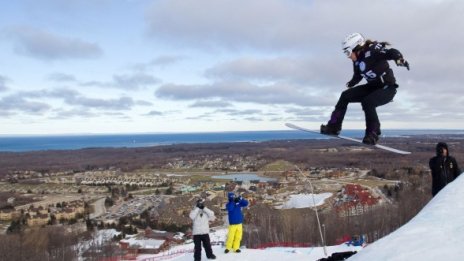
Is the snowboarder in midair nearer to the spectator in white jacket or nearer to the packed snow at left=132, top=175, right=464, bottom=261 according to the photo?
the packed snow at left=132, top=175, right=464, bottom=261

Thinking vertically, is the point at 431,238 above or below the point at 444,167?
below

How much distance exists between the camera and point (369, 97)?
19.2 ft

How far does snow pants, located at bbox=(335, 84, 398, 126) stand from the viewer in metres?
5.80

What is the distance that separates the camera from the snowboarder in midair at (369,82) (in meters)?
5.43

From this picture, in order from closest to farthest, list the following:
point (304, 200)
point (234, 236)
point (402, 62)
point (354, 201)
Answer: point (402, 62) → point (234, 236) → point (354, 201) → point (304, 200)

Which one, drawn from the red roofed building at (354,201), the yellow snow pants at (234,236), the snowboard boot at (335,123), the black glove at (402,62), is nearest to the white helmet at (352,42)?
the black glove at (402,62)

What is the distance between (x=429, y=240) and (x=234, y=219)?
6.36 metres

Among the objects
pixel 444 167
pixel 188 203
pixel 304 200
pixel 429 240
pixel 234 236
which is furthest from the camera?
pixel 188 203

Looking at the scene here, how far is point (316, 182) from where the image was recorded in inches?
3334

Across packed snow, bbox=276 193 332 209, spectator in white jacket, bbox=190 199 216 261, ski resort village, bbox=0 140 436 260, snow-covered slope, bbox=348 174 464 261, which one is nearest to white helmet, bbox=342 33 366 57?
snow-covered slope, bbox=348 174 464 261

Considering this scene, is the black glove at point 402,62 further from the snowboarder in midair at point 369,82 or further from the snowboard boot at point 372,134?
the snowboard boot at point 372,134

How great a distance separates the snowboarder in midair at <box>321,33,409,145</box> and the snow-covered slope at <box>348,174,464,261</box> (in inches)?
80.1

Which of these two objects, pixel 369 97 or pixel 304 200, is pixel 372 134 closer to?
pixel 369 97

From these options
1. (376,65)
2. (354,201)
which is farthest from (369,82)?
(354,201)
